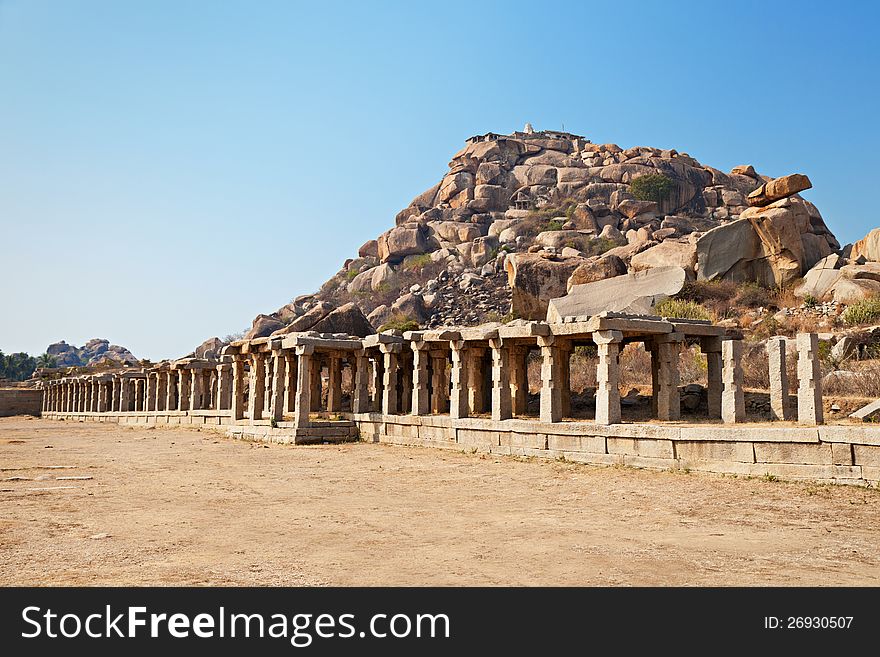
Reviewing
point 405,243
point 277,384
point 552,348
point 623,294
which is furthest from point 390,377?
point 405,243

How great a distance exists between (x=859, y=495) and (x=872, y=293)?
19851 mm

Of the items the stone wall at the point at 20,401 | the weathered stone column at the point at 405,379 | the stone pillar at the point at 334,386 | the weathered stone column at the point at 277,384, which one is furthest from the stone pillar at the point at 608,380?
the stone wall at the point at 20,401

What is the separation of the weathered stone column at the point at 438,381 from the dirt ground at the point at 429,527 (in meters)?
6.28

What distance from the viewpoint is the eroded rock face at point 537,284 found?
36500 mm

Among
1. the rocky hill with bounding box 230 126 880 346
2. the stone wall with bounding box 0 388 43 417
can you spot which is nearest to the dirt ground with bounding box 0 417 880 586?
the rocky hill with bounding box 230 126 880 346

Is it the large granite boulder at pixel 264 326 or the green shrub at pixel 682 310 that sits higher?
the large granite boulder at pixel 264 326

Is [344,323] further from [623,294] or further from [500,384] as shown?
[500,384]

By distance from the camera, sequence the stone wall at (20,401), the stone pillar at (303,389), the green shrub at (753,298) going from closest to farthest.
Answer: the stone pillar at (303,389), the green shrub at (753,298), the stone wall at (20,401)

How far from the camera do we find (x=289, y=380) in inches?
981

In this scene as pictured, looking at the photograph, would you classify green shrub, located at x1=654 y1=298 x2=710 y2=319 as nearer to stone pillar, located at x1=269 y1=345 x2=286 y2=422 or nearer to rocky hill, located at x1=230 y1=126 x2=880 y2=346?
rocky hill, located at x1=230 y1=126 x2=880 y2=346

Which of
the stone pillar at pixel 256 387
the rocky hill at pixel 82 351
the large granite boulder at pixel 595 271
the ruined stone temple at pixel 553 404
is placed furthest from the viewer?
the rocky hill at pixel 82 351

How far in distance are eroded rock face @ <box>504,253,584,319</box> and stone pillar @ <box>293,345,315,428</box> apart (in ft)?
57.4

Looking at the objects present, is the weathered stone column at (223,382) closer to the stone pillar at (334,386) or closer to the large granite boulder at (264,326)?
the stone pillar at (334,386)

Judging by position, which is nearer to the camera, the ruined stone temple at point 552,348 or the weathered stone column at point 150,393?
the ruined stone temple at point 552,348
